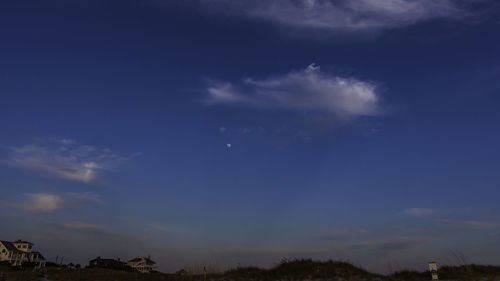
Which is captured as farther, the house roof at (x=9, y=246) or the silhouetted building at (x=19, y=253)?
the house roof at (x=9, y=246)

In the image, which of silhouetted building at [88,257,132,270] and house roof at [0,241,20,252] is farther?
house roof at [0,241,20,252]

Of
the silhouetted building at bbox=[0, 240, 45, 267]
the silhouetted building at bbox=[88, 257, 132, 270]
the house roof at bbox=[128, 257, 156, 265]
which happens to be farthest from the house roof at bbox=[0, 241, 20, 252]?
the house roof at bbox=[128, 257, 156, 265]

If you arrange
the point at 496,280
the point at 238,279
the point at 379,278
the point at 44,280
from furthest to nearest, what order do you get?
the point at 44,280 < the point at 238,279 < the point at 379,278 < the point at 496,280

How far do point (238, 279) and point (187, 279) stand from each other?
4472 millimetres

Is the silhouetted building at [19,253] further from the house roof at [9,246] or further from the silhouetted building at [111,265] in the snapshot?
the silhouetted building at [111,265]

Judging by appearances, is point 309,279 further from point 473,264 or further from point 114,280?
point 114,280

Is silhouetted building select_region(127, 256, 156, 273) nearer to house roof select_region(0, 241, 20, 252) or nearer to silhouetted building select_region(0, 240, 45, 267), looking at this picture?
silhouetted building select_region(0, 240, 45, 267)

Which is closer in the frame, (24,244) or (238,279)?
(238,279)

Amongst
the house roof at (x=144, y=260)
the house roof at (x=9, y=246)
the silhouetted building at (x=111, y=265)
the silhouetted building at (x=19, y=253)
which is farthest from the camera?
the house roof at (x=144, y=260)

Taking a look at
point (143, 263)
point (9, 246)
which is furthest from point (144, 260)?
point (9, 246)

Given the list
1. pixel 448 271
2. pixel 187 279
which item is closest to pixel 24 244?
pixel 187 279

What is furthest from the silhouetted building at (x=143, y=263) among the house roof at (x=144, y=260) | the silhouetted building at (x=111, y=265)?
the silhouetted building at (x=111, y=265)

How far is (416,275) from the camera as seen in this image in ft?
87.9

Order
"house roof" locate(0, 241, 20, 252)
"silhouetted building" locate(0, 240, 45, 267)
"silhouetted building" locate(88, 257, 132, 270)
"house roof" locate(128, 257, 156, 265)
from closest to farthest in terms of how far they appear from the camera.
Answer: "silhouetted building" locate(88, 257, 132, 270), "silhouetted building" locate(0, 240, 45, 267), "house roof" locate(0, 241, 20, 252), "house roof" locate(128, 257, 156, 265)
